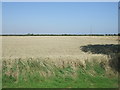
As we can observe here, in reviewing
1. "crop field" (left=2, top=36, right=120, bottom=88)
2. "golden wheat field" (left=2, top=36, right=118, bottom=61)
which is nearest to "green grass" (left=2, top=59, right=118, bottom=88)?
"crop field" (left=2, top=36, right=120, bottom=88)

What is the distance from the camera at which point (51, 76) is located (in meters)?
16.4

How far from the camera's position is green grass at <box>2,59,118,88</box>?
48.6 feet

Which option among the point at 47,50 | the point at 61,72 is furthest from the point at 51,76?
the point at 47,50

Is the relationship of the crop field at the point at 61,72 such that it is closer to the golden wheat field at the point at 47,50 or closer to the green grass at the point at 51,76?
the green grass at the point at 51,76

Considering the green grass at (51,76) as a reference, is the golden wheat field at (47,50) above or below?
above

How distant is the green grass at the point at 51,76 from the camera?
1482cm

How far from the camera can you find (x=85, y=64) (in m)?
18.2

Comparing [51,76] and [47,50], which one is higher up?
[47,50]

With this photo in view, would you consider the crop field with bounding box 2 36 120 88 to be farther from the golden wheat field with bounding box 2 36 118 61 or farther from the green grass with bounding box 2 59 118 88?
the golden wheat field with bounding box 2 36 118 61

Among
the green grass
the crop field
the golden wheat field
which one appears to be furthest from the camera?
the golden wheat field

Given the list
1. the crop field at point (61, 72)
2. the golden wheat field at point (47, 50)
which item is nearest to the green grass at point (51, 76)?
the crop field at point (61, 72)

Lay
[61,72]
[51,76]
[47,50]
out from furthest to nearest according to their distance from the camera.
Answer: [47,50], [61,72], [51,76]

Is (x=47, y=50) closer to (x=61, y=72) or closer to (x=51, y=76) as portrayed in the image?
(x=61, y=72)

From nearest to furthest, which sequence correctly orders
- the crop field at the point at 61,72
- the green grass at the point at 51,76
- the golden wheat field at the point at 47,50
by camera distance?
the green grass at the point at 51,76, the crop field at the point at 61,72, the golden wheat field at the point at 47,50
